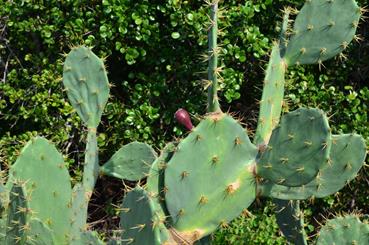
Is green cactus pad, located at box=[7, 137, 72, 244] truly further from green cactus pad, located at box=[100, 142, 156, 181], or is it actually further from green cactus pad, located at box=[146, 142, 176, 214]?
green cactus pad, located at box=[146, 142, 176, 214]

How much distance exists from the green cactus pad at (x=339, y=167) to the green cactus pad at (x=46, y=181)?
3.28 ft

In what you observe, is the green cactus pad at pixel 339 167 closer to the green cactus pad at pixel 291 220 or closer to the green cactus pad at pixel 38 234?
the green cactus pad at pixel 291 220

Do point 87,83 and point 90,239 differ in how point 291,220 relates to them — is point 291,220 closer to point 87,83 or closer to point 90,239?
point 90,239

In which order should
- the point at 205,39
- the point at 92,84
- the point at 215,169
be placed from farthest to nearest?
the point at 205,39, the point at 92,84, the point at 215,169

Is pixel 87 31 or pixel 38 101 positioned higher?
pixel 87 31

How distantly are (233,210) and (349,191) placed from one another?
96.0 inches

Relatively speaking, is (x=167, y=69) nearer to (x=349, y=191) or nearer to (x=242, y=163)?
(x=349, y=191)

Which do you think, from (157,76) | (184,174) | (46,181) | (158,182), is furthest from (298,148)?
(157,76)

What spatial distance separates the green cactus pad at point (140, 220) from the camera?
2.50 m

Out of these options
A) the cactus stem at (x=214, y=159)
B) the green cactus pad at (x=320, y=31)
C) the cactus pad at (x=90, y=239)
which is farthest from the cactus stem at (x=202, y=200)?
the green cactus pad at (x=320, y=31)

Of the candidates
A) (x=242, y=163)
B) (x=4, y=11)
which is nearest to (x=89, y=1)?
(x=4, y=11)

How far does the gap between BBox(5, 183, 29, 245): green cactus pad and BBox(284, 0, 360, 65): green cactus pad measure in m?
1.19

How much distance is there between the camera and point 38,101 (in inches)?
191

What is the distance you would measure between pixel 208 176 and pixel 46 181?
949 millimetres
